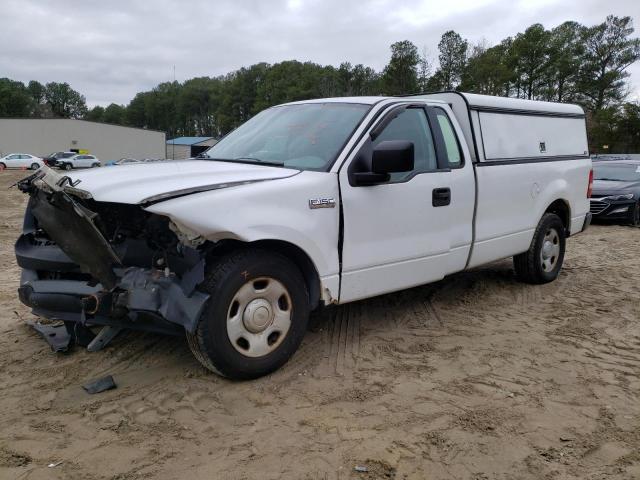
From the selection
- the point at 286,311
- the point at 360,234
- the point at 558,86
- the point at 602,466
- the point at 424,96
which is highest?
the point at 558,86

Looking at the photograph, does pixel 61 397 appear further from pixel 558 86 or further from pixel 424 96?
pixel 558 86

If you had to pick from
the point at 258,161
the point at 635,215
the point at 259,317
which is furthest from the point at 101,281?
the point at 635,215

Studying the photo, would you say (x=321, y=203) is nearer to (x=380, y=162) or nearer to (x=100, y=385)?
(x=380, y=162)

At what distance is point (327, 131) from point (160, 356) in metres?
2.07

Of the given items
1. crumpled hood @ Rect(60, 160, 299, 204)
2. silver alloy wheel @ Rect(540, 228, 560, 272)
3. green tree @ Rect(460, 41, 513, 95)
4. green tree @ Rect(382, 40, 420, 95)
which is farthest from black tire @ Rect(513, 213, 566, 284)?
green tree @ Rect(460, 41, 513, 95)

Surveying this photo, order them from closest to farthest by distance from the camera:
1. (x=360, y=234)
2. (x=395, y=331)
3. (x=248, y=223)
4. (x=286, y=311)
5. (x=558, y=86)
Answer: (x=248, y=223) → (x=286, y=311) → (x=360, y=234) → (x=395, y=331) → (x=558, y=86)

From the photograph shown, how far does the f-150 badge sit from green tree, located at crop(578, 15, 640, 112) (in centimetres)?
6890

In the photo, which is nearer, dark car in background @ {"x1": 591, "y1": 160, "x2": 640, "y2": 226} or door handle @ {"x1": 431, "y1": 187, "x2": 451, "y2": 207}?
door handle @ {"x1": 431, "y1": 187, "x2": 451, "y2": 207}

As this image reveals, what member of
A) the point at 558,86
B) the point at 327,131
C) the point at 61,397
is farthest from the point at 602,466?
the point at 558,86

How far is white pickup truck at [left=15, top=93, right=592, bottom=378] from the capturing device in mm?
3232

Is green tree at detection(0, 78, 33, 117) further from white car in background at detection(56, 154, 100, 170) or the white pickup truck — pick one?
the white pickup truck

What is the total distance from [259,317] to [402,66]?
5514cm

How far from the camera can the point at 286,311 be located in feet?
11.9

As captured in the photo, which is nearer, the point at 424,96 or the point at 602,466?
the point at 602,466
